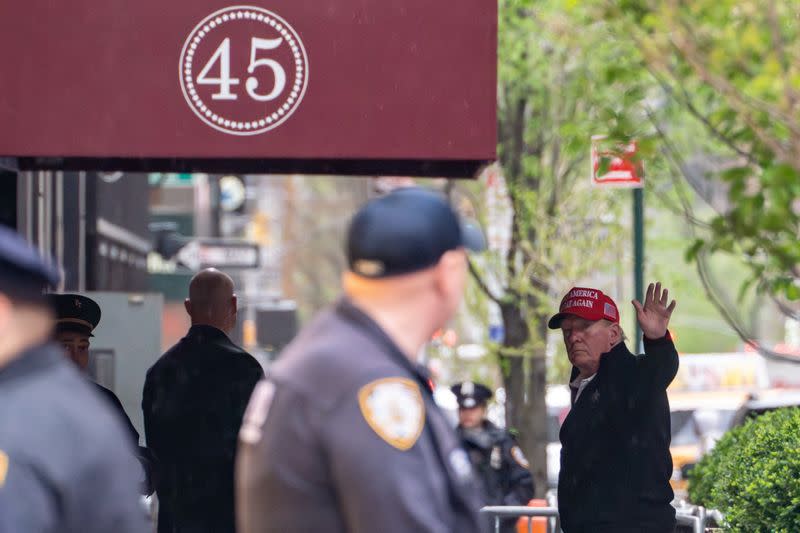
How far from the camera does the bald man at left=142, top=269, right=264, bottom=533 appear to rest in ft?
19.9

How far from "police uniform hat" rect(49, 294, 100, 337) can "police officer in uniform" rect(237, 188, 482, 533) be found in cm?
368

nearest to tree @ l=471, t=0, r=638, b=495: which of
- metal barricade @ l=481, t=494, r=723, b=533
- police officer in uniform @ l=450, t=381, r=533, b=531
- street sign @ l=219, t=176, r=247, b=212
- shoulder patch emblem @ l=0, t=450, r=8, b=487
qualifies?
police officer in uniform @ l=450, t=381, r=533, b=531

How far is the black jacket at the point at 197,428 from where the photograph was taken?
605 cm

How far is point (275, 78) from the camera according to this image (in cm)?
641

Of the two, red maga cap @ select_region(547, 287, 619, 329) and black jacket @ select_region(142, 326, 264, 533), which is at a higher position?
red maga cap @ select_region(547, 287, 619, 329)

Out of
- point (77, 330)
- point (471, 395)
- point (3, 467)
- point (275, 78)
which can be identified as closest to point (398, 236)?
point (3, 467)

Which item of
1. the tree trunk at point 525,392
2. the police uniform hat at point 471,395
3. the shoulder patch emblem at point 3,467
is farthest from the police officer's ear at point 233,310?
the tree trunk at point 525,392

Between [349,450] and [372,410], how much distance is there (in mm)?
103

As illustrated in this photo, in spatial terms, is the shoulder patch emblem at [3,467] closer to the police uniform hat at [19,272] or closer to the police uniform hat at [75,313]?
the police uniform hat at [19,272]

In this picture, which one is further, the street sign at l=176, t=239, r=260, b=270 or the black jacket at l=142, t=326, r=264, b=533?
the street sign at l=176, t=239, r=260, b=270

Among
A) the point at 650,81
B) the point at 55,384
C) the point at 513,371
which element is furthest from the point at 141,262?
the point at 55,384

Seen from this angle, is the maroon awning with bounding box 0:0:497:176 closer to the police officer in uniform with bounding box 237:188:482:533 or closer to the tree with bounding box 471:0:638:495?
the police officer in uniform with bounding box 237:188:482:533

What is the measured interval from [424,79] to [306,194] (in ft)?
163

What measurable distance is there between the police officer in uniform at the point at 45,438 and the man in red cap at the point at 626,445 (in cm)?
337
